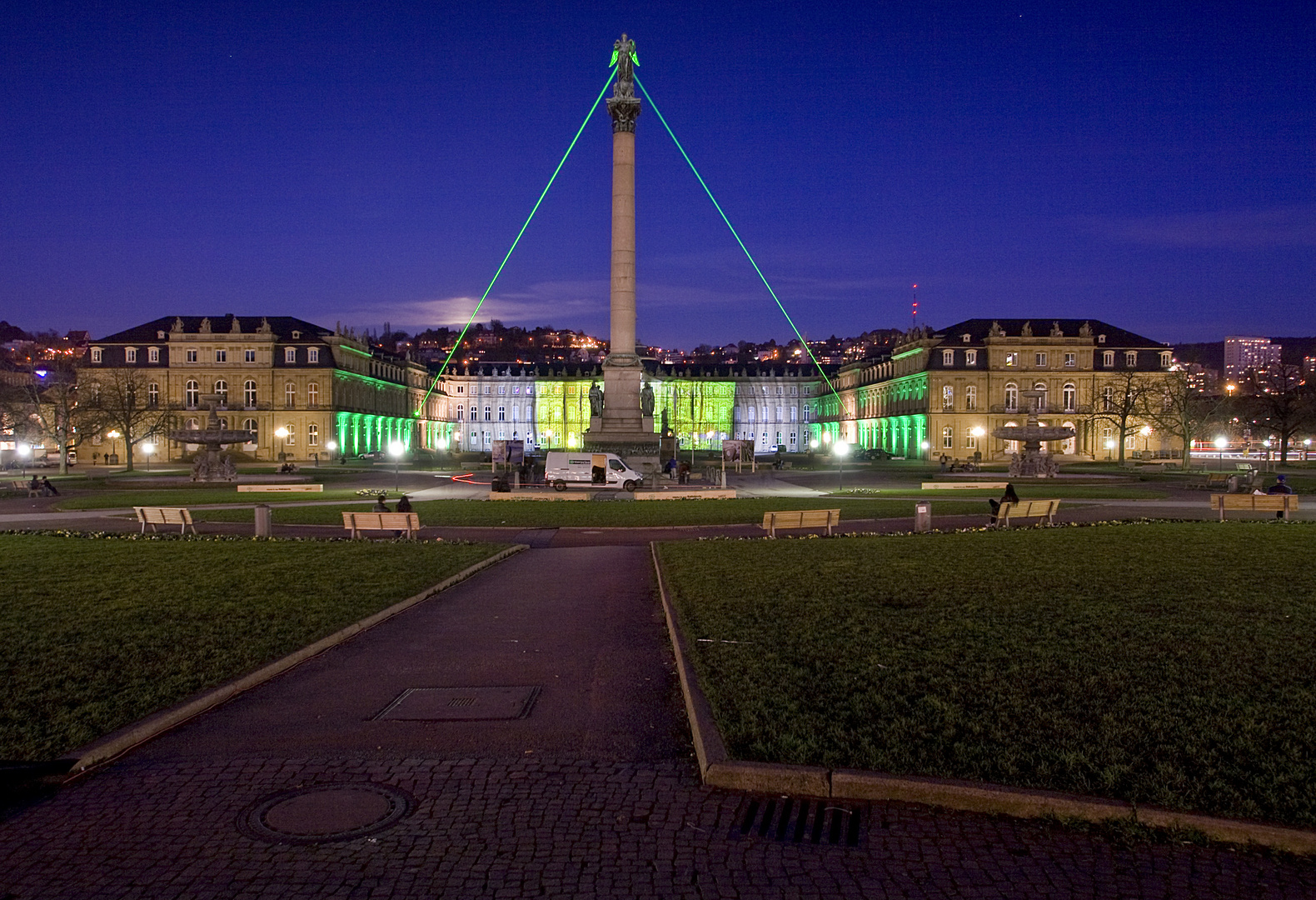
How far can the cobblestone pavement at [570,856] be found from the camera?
17.9 feet

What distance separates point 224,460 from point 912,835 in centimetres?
5374

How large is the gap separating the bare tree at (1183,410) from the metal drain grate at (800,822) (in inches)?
2776

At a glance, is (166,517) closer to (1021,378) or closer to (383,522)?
(383,522)

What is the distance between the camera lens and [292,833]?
245 inches

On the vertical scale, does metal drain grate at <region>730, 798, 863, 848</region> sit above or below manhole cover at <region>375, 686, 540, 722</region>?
below

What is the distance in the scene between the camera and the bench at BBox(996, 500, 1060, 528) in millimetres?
24922

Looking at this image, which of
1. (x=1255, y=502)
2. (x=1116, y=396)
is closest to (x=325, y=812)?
(x=1255, y=502)

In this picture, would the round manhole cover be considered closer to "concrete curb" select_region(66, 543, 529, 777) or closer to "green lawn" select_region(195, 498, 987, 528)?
"concrete curb" select_region(66, 543, 529, 777)

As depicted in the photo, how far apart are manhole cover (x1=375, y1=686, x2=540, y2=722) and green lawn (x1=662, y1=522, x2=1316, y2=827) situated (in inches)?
74.9

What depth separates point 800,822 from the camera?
6.34 m

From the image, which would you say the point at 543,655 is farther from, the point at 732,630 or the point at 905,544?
the point at 905,544

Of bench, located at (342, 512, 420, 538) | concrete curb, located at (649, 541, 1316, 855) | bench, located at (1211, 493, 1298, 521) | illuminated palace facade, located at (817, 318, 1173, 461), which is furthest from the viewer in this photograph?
illuminated palace facade, located at (817, 318, 1173, 461)

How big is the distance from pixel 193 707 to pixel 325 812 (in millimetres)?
2864

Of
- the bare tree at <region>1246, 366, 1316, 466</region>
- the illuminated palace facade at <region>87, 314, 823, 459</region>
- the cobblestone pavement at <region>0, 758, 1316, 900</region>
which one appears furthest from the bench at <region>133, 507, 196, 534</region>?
the bare tree at <region>1246, 366, 1316, 466</region>
